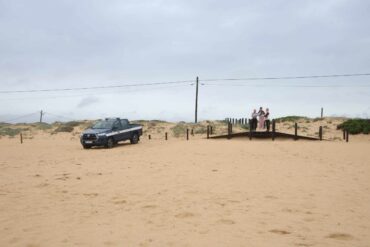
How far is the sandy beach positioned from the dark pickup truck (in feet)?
28.0

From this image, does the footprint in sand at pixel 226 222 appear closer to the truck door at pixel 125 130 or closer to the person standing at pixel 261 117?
the truck door at pixel 125 130

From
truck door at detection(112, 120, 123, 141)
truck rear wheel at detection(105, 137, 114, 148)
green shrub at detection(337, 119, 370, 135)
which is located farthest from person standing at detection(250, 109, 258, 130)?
truck rear wheel at detection(105, 137, 114, 148)

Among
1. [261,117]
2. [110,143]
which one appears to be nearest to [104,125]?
[110,143]

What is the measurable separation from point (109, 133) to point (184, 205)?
16.0 meters

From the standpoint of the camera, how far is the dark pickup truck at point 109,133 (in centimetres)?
2248

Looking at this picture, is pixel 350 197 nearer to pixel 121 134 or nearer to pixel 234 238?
pixel 234 238

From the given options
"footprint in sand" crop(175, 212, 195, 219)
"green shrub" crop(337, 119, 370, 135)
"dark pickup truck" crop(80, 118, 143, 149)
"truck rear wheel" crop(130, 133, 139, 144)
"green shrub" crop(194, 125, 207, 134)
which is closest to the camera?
A: "footprint in sand" crop(175, 212, 195, 219)

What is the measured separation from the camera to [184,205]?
766 cm

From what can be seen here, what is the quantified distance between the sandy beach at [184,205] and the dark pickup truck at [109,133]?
8534 mm

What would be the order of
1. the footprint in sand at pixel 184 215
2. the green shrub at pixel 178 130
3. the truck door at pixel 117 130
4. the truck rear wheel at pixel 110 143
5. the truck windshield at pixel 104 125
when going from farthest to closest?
the green shrub at pixel 178 130, the truck windshield at pixel 104 125, the truck door at pixel 117 130, the truck rear wheel at pixel 110 143, the footprint in sand at pixel 184 215

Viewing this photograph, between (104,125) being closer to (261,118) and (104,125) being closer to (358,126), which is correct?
(261,118)

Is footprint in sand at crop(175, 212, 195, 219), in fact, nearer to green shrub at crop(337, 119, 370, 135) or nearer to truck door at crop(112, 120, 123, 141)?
truck door at crop(112, 120, 123, 141)

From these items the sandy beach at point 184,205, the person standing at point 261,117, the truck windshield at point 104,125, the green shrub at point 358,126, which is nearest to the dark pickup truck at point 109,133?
the truck windshield at point 104,125

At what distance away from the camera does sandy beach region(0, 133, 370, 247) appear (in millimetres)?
5641
